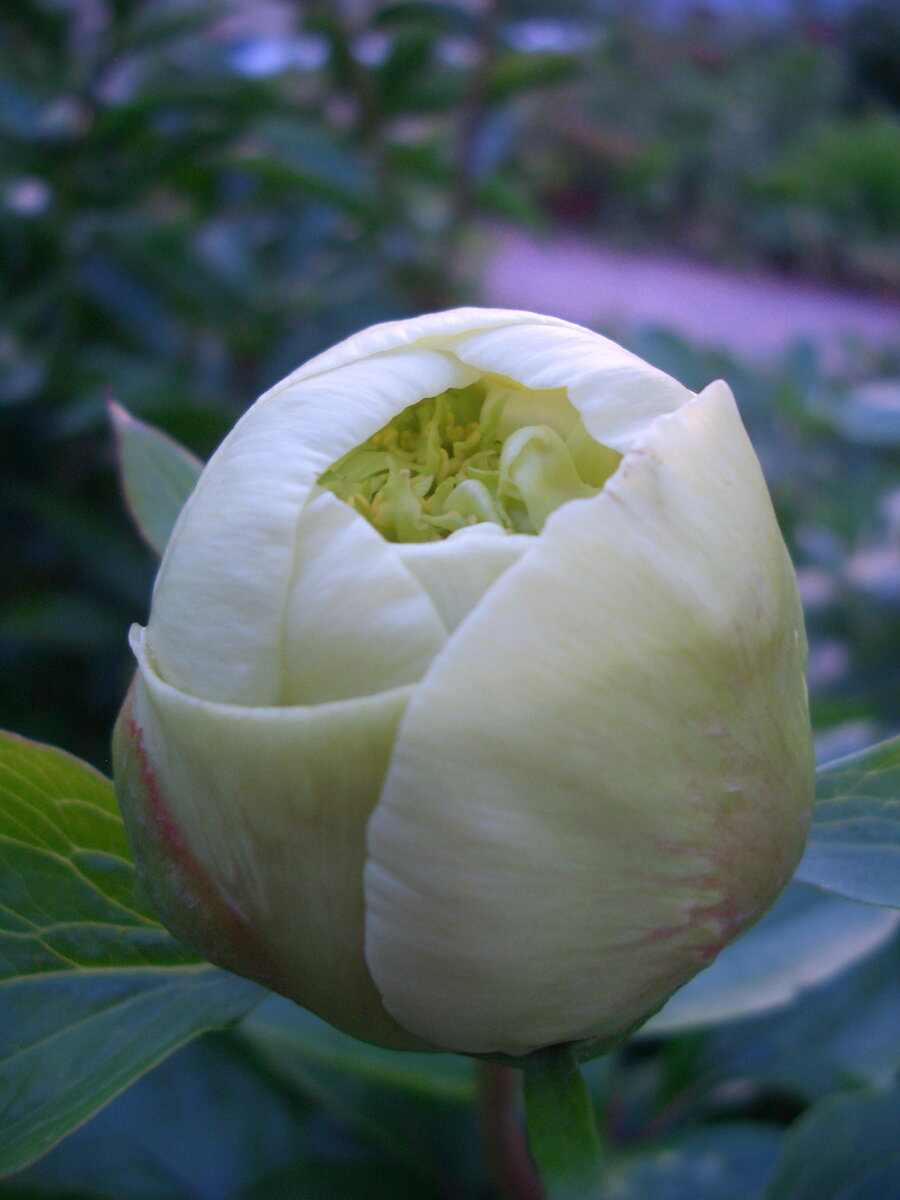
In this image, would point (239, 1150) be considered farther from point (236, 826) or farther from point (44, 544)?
point (44, 544)

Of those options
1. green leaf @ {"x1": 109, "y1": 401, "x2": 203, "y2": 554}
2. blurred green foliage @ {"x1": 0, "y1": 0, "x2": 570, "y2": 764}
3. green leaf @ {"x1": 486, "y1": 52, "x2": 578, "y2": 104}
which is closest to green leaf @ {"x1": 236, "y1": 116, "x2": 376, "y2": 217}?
blurred green foliage @ {"x1": 0, "y1": 0, "x2": 570, "y2": 764}

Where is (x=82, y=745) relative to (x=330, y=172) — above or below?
below

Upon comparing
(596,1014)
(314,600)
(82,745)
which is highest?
(314,600)

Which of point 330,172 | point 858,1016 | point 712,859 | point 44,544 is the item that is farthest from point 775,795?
point 44,544

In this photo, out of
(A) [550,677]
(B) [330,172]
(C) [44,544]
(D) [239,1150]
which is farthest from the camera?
(C) [44,544]

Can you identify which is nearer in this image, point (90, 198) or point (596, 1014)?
point (596, 1014)

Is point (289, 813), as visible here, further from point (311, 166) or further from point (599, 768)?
point (311, 166)

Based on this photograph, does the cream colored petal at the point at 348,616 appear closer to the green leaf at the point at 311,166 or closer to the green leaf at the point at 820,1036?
the green leaf at the point at 820,1036
